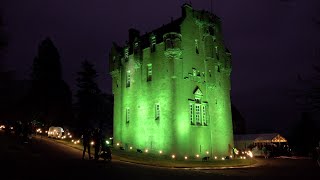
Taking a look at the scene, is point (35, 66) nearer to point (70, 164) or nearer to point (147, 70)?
point (147, 70)

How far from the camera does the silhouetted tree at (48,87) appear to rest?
2018 inches

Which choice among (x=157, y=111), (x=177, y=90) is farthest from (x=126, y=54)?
(x=177, y=90)

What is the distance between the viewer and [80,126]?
60219 mm

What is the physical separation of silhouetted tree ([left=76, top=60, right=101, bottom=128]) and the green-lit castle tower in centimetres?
1566

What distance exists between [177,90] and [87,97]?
2857 cm

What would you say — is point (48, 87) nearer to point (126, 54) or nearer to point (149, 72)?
point (126, 54)

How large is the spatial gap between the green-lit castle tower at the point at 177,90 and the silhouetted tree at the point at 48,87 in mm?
11790

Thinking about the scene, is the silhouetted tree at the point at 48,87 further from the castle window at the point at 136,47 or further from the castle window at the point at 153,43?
the castle window at the point at 153,43

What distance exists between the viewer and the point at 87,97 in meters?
61.9

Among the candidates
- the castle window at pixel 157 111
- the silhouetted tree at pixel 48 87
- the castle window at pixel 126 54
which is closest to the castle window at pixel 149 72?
the castle window at pixel 157 111

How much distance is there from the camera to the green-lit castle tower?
38.2m

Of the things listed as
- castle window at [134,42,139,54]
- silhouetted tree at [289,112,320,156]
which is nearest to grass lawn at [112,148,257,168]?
castle window at [134,42,139,54]

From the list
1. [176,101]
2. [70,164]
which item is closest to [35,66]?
[176,101]

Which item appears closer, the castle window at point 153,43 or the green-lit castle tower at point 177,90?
the green-lit castle tower at point 177,90
